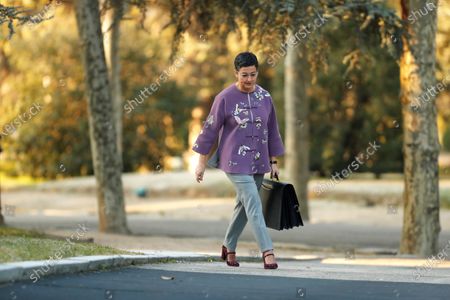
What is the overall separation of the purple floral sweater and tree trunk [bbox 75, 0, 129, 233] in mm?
8342

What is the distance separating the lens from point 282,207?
35.2 ft

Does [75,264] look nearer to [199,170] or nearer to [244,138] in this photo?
[199,170]

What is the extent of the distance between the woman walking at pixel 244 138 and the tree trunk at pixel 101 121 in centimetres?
834

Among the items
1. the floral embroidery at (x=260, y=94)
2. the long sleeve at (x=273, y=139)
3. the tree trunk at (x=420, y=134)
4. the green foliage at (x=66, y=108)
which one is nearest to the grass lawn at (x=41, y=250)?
the long sleeve at (x=273, y=139)

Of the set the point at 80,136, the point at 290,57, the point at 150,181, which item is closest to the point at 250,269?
the point at 290,57

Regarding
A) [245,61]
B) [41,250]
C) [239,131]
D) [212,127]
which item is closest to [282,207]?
[239,131]

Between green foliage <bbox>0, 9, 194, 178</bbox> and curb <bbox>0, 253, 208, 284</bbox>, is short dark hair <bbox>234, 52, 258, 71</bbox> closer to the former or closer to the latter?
curb <bbox>0, 253, 208, 284</bbox>

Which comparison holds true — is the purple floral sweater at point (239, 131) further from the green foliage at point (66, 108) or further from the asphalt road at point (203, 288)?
the green foliage at point (66, 108)

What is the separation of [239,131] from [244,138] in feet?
0.27

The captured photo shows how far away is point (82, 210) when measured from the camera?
2747 centimetres

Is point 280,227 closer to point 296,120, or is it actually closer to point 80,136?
point 296,120

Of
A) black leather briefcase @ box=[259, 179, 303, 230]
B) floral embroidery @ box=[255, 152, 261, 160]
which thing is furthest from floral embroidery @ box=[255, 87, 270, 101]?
black leather briefcase @ box=[259, 179, 303, 230]

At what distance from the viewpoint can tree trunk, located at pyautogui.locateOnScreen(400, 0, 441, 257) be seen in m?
15.8

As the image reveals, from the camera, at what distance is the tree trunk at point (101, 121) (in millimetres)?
18359
